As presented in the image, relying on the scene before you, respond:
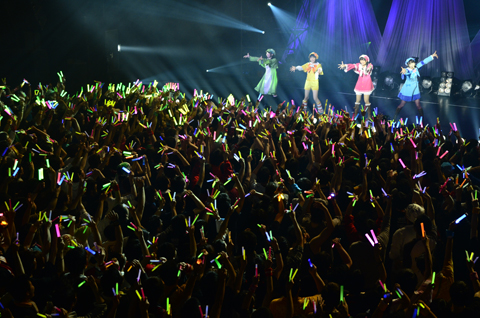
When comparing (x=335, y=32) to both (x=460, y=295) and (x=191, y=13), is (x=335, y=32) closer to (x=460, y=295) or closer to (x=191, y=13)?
(x=191, y=13)

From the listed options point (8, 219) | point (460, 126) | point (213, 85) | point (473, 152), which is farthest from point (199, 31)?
point (8, 219)

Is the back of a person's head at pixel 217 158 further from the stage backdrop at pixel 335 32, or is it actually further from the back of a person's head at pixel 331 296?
the stage backdrop at pixel 335 32

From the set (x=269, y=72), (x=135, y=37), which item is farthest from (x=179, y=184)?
(x=135, y=37)

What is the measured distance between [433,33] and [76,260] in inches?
466

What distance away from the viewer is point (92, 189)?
3.44 m

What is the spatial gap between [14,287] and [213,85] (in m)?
12.3

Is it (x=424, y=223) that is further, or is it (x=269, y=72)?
(x=269, y=72)

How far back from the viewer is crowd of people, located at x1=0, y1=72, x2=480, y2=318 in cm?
217

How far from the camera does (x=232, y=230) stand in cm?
323

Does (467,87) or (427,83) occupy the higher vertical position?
(427,83)

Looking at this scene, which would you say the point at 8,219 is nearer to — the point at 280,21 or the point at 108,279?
the point at 108,279

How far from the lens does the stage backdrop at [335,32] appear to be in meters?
13.4

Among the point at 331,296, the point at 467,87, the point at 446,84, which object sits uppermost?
the point at 446,84

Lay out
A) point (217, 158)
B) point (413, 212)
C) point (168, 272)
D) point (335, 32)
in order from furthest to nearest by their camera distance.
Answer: point (335, 32)
point (217, 158)
point (413, 212)
point (168, 272)
